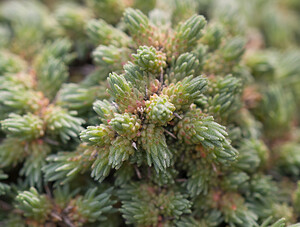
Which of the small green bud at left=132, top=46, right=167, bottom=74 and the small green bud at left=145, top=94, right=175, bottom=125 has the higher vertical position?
the small green bud at left=132, top=46, right=167, bottom=74

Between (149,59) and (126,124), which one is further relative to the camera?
(149,59)

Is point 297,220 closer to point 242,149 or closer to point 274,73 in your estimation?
point 242,149

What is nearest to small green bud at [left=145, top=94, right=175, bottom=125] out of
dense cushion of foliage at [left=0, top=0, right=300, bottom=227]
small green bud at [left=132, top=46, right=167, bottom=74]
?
dense cushion of foliage at [left=0, top=0, right=300, bottom=227]

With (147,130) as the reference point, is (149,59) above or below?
above

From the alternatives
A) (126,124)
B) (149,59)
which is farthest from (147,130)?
(149,59)

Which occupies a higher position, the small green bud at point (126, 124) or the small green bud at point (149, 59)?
the small green bud at point (149, 59)

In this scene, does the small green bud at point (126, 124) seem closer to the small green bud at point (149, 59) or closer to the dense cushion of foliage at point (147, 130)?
the dense cushion of foliage at point (147, 130)

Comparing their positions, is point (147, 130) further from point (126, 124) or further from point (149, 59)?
point (149, 59)

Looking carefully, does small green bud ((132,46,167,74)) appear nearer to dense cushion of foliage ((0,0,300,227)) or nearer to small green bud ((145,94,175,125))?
dense cushion of foliage ((0,0,300,227))

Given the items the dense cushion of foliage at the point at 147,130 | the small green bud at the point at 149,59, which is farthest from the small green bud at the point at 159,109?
the small green bud at the point at 149,59

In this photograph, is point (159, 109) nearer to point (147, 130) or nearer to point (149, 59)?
point (147, 130)

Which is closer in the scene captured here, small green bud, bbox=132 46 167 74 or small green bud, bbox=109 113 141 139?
small green bud, bbox=109 113 141 139

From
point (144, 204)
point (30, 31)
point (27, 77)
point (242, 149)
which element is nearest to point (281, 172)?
point (242, 149)

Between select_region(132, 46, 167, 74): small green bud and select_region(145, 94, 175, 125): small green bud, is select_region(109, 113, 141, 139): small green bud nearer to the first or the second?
select_region(145, 94, 175, 125): small green bud
